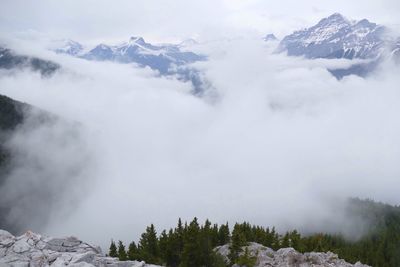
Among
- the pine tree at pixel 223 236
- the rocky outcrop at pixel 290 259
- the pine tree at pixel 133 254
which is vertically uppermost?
the pine tree at pixel 223 236

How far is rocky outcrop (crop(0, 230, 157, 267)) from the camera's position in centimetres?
5847

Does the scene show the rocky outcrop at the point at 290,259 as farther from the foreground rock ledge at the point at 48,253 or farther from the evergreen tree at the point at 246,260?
the foreground rock ledge at the point at 48,253

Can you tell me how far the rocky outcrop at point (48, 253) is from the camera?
58469mm

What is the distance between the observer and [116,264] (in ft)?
204

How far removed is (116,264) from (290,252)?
156ft

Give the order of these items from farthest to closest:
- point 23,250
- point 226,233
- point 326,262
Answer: point 226,233
point 326,262
point 23,250

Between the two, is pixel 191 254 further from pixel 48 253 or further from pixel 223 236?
pixel 223 236

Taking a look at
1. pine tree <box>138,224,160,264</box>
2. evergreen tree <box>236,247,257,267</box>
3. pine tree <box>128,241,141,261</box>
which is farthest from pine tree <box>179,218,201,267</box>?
pine tree <box>128,241,141,261</box>

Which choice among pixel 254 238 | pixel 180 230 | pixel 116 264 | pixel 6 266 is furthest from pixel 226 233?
pixel 6 266

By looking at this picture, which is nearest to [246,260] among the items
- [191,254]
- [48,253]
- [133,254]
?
[191,254]

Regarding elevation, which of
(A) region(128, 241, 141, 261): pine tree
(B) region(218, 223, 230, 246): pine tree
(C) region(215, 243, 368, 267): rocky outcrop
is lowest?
(C) region(215, 243, 368, 267): rocky outcrop

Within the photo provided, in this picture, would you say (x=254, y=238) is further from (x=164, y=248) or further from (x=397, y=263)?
(x=397, y=263)

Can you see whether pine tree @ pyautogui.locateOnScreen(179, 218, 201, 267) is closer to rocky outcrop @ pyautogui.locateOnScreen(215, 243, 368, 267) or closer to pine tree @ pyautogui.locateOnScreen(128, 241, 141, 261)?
rocky outcrop @ pyautogui.locateOnScreen(215, 243, 368, 267)

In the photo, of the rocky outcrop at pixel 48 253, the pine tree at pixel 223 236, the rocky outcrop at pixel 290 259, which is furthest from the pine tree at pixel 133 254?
the rocky outcrop at pixel 48 253
